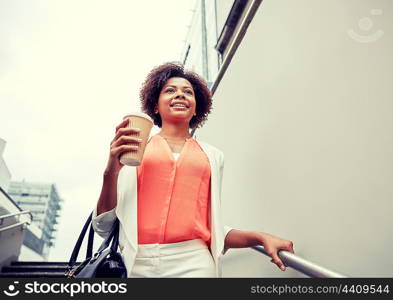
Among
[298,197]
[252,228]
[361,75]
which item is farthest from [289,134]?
[252,228]

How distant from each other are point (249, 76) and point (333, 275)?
1390mm

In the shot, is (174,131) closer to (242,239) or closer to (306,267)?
(242,239)

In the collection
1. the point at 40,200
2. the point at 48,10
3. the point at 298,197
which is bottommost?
the point at 40,200

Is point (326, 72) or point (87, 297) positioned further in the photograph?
point (326, 72)

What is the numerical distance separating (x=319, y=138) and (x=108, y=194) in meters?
0.86

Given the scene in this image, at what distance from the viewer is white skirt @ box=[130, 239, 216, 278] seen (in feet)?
3.17

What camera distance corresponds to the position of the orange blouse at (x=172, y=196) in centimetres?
103

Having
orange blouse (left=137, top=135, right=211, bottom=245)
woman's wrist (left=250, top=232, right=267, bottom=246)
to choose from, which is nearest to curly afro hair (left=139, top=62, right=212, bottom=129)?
orange blouse (left=137, top=135, right=211, bottom=245)

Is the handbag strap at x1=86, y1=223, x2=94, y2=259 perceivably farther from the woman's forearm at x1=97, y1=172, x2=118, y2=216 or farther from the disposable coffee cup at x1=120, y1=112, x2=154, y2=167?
the disposable coffee cup at x1=120, y1=112, x2=154, y2=167

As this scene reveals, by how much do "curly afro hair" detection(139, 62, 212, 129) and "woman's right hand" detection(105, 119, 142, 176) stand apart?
68 cm

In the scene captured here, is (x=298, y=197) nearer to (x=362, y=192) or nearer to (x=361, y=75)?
(x=362, y=192)

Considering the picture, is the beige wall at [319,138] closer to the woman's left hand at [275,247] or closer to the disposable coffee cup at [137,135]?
the woman's left hand at [275,247]

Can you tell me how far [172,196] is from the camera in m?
1.09

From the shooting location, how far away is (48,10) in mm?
4359
